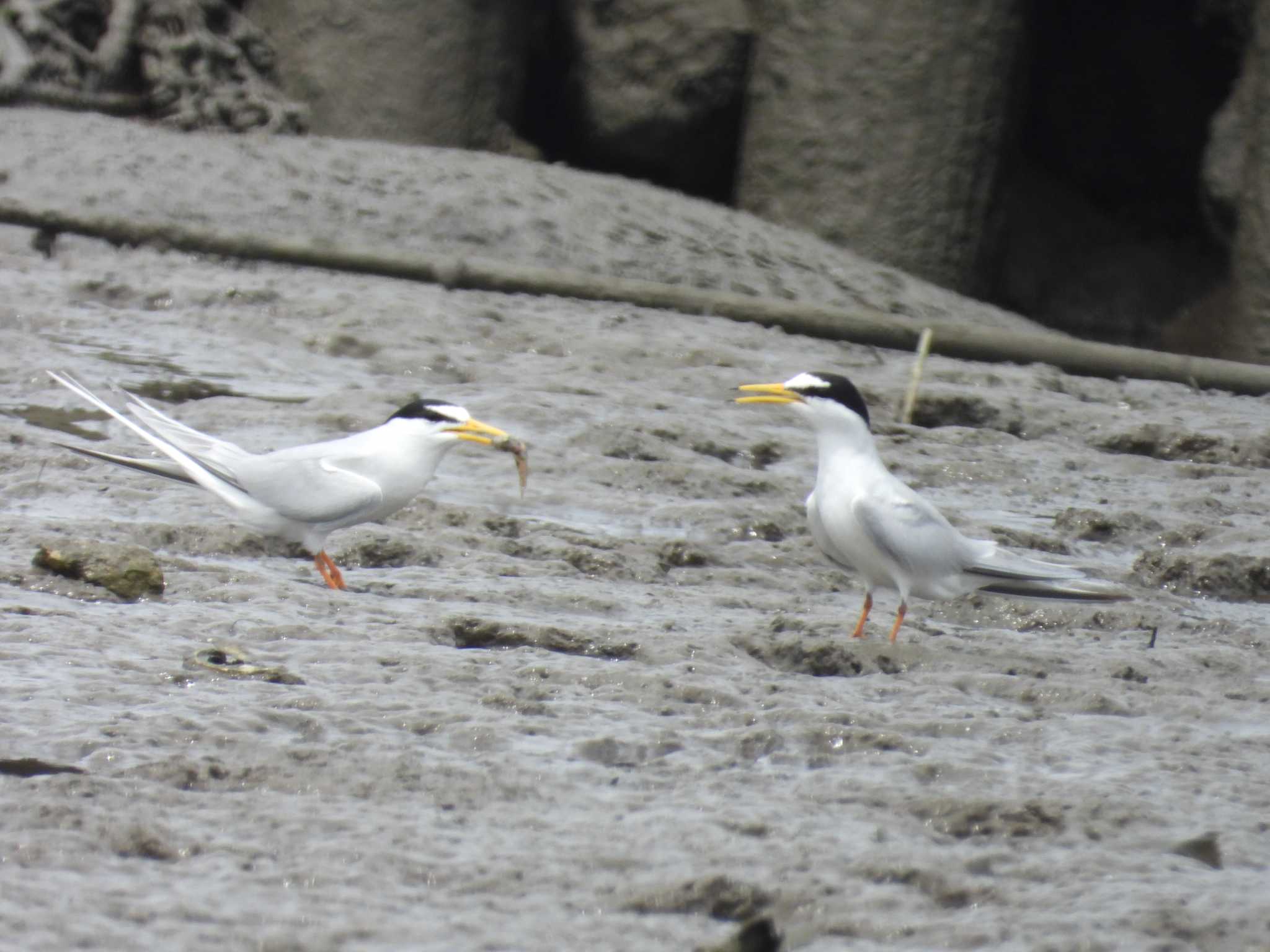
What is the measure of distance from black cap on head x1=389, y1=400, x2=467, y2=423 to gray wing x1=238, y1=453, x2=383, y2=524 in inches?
9.4

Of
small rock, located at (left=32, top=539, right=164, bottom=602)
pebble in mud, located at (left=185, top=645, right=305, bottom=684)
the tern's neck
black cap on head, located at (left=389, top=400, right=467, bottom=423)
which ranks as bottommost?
small rock, located at (left=32, top=539, right=164, bottom=602)

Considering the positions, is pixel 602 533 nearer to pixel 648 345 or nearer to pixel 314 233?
pixel 648 345

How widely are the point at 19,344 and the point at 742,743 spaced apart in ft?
12.7

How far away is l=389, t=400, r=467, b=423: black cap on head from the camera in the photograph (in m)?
4.44

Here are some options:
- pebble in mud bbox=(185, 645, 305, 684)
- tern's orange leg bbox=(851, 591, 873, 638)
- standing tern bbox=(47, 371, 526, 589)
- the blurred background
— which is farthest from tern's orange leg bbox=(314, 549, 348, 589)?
the blurred background

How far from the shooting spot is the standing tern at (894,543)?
3.99m

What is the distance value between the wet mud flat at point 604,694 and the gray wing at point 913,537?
0.55ft

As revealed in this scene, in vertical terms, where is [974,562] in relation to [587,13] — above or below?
below

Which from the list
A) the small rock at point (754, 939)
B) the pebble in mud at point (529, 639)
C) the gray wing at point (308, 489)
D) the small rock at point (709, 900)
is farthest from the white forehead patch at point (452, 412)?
the small rock at point (754, 939)

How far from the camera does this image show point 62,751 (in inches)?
103

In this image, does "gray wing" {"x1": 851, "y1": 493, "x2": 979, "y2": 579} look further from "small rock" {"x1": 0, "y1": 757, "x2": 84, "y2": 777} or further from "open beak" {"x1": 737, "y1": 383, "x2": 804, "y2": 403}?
"small rock" {"x1": 0, "y1": 757, "x2": 84, "y2": 777}

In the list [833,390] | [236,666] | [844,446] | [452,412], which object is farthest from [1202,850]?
[452,412]

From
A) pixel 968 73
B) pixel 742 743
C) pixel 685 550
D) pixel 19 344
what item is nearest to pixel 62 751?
pixel 742 743

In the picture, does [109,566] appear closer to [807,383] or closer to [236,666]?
[236,666]
